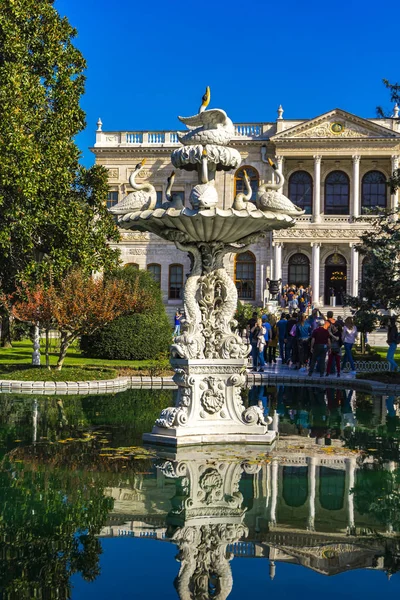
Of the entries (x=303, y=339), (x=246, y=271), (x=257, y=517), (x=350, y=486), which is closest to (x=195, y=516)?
(x=257, y=517)

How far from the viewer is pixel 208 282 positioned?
849 centimetres

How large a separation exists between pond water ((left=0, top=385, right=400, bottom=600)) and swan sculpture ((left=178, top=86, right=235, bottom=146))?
337 cm

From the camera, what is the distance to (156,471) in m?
6.84

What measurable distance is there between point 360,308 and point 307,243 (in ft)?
88.8

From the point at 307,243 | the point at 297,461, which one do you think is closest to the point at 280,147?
the point at 307,243

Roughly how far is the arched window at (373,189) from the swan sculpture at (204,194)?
3835cm

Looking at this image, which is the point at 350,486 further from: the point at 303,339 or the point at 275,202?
the point at 303,339

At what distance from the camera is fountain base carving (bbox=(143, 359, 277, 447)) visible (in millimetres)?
8062

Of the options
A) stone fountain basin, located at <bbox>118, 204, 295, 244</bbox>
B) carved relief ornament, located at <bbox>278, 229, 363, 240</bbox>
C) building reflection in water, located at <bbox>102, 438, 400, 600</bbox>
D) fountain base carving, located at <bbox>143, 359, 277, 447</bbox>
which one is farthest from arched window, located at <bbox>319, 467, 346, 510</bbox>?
carved relief ornament, located at <bbox>278, 229, 363, 240</bbox>

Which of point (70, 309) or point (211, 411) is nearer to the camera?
point (211, 411)

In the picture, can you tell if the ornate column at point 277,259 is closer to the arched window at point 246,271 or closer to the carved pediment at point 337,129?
the arched window at point 246,271

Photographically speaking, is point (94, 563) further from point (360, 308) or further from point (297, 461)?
point (360, 308)

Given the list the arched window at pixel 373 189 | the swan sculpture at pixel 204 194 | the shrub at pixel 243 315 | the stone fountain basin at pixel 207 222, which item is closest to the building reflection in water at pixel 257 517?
the stone fountain basin at pixel 207 222

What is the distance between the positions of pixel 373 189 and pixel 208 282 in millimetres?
38645
